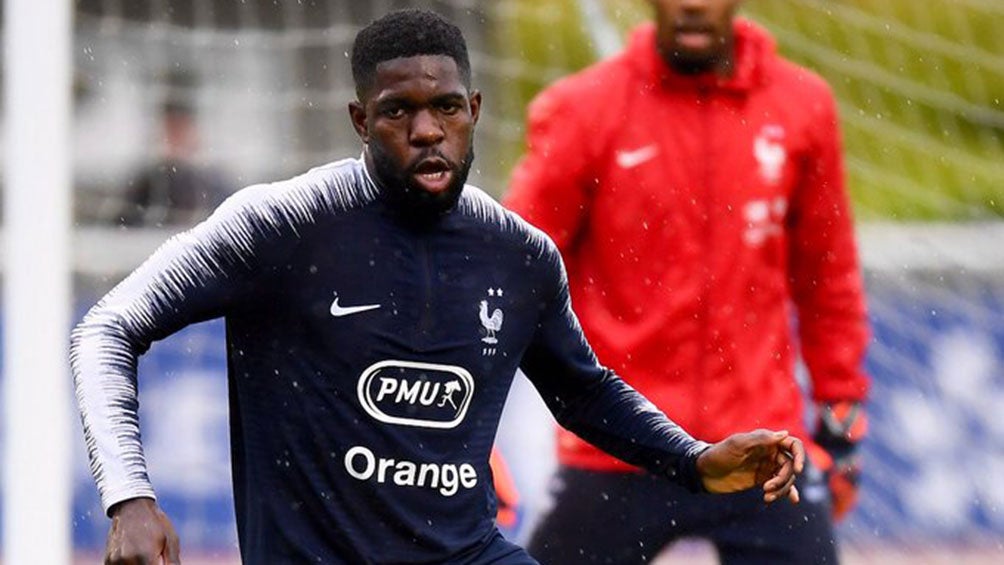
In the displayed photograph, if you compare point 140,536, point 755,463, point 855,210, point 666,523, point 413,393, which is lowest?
point 855,210

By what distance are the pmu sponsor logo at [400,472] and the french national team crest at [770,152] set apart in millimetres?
1793

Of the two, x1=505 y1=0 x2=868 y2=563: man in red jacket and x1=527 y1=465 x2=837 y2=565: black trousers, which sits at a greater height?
x1=505 y1=0 x2=868 y2=563: man in red jacket

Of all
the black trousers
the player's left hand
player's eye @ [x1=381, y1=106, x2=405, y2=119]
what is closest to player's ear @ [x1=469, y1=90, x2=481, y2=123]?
player's eye @ [x1=381, y1=106, x2=405, y2=119]

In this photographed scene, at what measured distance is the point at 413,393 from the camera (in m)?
4.10

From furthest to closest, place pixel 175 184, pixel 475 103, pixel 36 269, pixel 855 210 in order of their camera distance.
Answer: pixel 855 210
pixel 175 184
pixel 36 269
pixel 475 103

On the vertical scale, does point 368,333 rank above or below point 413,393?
above

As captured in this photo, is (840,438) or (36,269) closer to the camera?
(840,438)

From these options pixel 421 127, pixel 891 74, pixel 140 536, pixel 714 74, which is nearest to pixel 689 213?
pixel 714 74

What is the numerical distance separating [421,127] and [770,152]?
1857 mm

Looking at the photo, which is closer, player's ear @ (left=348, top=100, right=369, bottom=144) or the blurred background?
player's ear @ (left=348, top=100, right=369, bottom=144)

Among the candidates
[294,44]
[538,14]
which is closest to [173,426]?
[294,44]

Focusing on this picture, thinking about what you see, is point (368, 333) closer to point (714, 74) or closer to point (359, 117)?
point (359, 117)

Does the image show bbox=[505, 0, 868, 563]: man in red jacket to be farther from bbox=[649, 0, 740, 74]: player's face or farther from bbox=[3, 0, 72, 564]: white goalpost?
bbox=[3, 0, 72, 564]: white goalpost

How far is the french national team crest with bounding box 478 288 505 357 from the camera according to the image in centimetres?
424
